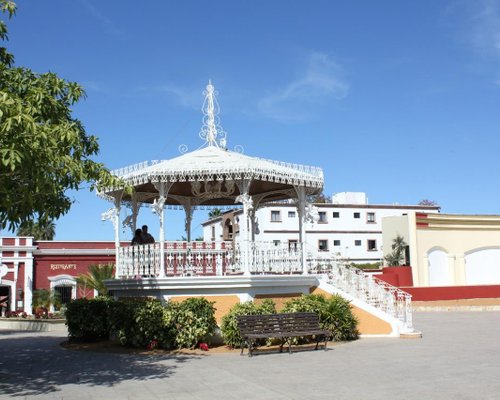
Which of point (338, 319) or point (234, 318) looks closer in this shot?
point (234, 318)

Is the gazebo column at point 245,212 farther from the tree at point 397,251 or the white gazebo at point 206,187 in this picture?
the tree at point 397,251

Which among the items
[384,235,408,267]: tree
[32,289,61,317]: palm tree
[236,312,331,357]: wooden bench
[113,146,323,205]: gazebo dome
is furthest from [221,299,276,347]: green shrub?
[384,235,408,267]: tree

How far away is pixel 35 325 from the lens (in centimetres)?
2462

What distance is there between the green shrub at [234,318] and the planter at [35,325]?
1004cm

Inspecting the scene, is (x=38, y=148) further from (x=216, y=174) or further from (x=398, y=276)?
(x=398, y=276)

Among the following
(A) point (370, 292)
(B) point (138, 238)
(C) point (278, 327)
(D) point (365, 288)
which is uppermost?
(B) point (138, 238)

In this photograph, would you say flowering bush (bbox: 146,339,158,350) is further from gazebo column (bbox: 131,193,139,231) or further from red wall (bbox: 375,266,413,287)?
red wall (bbox: 375,266,413,287)

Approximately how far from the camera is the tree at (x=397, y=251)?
39.8 m

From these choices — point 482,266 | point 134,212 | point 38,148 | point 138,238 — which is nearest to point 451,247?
point 482,266

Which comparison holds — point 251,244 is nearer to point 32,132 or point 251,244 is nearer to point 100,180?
point 100,180

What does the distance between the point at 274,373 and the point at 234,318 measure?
368 centimetres

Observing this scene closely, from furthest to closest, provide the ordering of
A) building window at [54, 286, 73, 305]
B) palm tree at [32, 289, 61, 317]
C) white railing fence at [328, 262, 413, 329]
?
building window at [54, 286, 73, 305], palm tree at [32, 289, 61, 317], white railing fence at [328, 262, 413, 329]

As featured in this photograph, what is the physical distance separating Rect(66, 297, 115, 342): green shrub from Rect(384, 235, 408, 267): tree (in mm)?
26079

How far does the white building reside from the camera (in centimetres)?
6038
